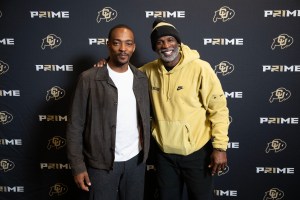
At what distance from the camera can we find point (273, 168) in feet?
6.97

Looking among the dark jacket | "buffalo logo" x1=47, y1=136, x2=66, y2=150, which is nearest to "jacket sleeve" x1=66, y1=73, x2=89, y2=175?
the dark jacket

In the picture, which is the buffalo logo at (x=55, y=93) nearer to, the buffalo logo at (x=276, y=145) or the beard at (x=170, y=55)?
the beard at (x=170, y=55)

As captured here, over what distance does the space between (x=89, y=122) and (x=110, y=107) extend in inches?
6.0

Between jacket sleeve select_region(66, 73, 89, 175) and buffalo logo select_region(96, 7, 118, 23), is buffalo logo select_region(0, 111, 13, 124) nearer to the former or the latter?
jacket sleeve select_region(66, 73, 89, 175)

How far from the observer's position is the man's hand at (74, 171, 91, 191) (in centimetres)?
147

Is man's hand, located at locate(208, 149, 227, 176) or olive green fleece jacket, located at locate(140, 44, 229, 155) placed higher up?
olive green fleece jacket, located at locate(140, 44, 229, 155)

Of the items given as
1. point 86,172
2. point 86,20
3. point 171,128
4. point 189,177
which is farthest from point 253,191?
point 86,20

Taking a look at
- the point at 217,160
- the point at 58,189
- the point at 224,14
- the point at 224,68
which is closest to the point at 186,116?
the point at 217,160

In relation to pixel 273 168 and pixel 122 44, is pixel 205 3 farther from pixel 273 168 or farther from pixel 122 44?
pixel 273 168

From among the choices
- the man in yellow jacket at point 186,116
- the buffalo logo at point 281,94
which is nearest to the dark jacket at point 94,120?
the man in yellow jacket at point 186,116

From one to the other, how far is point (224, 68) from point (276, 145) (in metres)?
0.73

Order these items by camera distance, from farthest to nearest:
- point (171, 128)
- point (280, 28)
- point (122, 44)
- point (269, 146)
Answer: point (269, 146) → point (280, 28) → point (171, 128) → point (122, 44)

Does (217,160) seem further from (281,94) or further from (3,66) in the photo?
(3,66)

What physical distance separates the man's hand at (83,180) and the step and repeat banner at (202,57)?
A: 0.79 m
